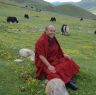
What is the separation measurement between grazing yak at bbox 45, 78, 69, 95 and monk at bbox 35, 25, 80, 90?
53cm

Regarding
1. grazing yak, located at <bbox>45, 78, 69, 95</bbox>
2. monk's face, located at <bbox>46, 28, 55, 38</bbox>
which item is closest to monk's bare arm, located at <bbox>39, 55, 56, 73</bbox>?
grazing yak, located at <bbox>45, 78, 69, 95</bbox>

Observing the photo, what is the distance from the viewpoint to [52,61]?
14828 millimetres

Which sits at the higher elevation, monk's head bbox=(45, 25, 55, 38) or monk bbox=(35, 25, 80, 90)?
monk's head bbox=(45, 25, 55, 38)

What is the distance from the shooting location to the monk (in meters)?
14.2

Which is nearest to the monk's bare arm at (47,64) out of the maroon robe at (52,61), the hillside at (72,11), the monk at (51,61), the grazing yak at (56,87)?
the monk at (51,61)

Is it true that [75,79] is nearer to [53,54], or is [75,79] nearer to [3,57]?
[53,54]

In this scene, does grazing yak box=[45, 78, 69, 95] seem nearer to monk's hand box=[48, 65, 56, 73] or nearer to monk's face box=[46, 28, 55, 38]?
monk's hand box=[48, 65, 56, 73]

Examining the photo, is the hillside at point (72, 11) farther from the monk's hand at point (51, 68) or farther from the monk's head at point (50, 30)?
the monk's hand at point (51, 68)

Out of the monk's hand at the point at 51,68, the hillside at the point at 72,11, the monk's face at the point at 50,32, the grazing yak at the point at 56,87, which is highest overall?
the monk's face at the point at 50,32

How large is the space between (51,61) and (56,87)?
2.01 m

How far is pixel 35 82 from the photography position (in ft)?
47.4

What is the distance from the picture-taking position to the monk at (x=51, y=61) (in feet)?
46.7

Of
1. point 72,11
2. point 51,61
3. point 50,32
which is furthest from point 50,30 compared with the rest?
point 72,11

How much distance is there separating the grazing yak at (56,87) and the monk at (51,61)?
1.75 ft
